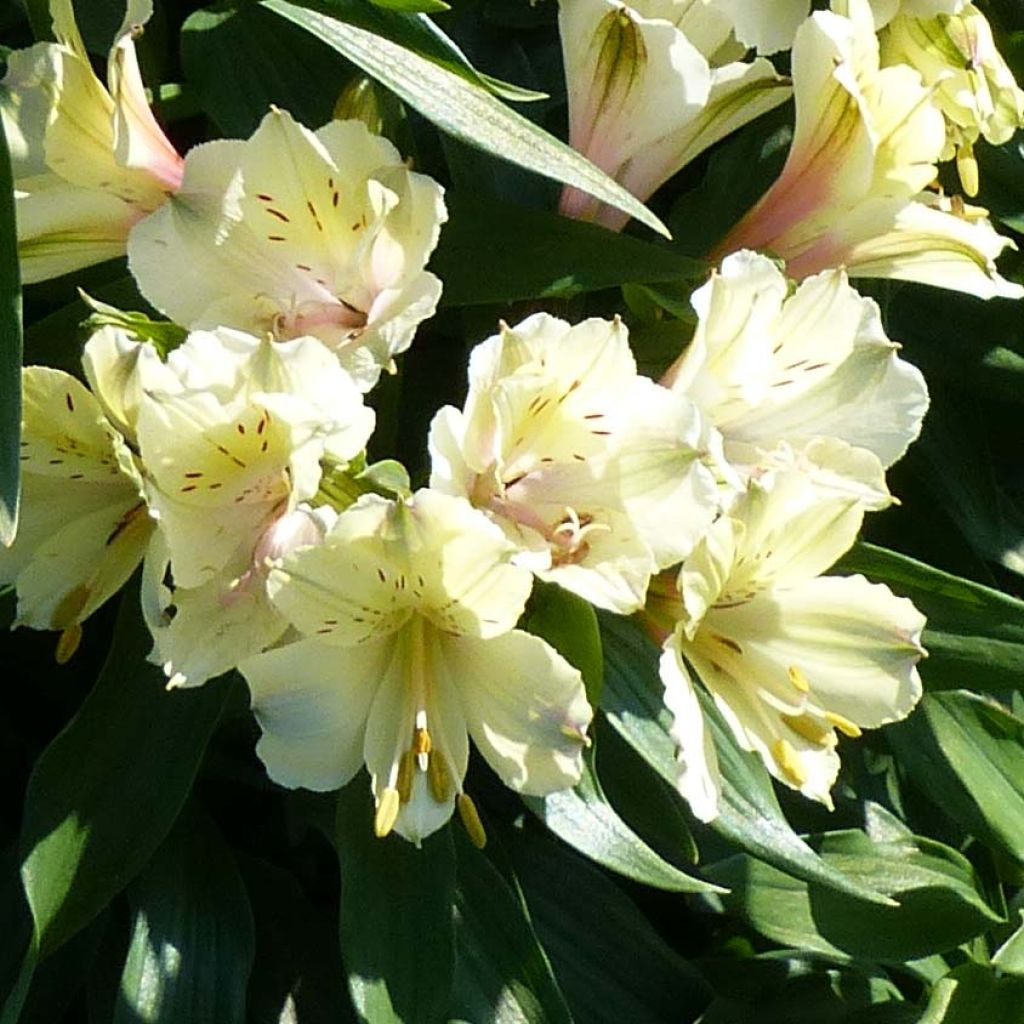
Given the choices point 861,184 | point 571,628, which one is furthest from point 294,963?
point 861,184

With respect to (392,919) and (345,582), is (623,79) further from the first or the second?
(392,919)

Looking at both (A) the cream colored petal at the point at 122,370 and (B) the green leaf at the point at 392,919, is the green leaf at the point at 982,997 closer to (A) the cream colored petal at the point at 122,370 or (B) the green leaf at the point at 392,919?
(B) the green leaf at the point at 392,919

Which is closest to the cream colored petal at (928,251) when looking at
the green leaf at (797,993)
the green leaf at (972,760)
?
the green leaf at (972,760)

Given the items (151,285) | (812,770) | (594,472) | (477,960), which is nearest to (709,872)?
(477,960)

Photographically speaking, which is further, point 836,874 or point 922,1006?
point 922,1006

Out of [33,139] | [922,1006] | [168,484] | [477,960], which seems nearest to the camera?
[168,484]

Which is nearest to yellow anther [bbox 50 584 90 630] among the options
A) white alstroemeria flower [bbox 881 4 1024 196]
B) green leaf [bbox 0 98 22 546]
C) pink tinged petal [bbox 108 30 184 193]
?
green leaf [bbox 0 98 22 546]

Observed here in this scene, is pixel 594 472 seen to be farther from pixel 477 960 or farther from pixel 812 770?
pixel 477 960

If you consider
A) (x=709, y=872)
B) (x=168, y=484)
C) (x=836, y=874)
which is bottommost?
(x=709, y=872)
